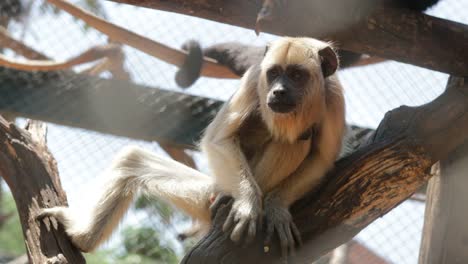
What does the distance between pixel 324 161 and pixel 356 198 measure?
1.14 feet

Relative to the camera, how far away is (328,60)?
3990mm

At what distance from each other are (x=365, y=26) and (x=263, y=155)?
104 cm

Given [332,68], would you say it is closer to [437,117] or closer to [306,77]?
[306,77]

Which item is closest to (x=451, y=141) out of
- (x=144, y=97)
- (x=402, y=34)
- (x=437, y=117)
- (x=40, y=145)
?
(x=437, y=117)

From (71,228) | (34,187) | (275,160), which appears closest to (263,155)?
(275,160)

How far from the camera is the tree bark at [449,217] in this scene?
4.21m

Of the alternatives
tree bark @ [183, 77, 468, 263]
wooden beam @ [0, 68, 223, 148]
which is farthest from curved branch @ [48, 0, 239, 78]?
tree bark @ [183, 77, 468, 263]

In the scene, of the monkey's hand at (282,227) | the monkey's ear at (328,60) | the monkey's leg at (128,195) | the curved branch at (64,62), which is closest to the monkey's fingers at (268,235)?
the monkey's hand at (282,227)

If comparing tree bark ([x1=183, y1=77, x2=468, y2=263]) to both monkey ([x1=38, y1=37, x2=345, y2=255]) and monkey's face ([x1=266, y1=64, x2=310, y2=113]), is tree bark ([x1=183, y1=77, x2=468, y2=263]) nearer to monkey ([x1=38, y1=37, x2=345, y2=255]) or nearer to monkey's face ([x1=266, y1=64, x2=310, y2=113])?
monkey ([x1=38, y1=37, x2=345, y2=255])

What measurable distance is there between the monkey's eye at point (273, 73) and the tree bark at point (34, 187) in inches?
58.1

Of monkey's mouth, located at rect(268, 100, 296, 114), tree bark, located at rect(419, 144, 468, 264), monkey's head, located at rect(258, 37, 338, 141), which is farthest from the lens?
tree bark, located at rect(419, 144, 468, 264)

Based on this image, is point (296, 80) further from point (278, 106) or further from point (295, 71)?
point (278, 106)

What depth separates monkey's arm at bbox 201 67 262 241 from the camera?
355 cm

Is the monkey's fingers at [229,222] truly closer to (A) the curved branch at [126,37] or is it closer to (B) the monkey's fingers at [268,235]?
(B) the monkey's fingers at [268,235]
